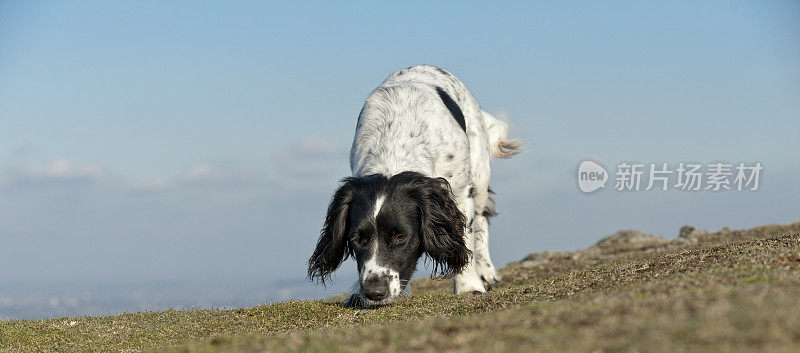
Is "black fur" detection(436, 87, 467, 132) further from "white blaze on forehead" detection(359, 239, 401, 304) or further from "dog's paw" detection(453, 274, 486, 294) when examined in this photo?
"white blaze on forehead" detection(359, 239, 401, 304)

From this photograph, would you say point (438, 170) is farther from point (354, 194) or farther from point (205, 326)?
point (205, 326)

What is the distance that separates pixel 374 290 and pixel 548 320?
3.27 m

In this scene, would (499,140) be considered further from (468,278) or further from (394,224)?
(394,224)

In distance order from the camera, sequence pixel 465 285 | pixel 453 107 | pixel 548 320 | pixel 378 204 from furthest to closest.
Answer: pixel 453 107 → pixel 465 285 → pixel 378 204 → pixel 548 320

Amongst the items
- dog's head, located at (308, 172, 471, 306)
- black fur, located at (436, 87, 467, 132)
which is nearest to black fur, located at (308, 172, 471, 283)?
dog's head, located at (308, 172, 471, 306)

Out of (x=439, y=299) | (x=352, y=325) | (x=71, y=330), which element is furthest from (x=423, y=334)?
(x=71, y=330)

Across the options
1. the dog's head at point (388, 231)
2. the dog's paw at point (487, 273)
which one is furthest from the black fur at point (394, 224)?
the dog's paw at point (487, 273)

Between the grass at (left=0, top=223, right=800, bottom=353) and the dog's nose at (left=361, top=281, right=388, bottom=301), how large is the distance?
1.09 feet

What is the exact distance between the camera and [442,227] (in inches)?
347

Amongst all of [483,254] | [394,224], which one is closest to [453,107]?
[483,254]

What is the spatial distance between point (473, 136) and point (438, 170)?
162 cm

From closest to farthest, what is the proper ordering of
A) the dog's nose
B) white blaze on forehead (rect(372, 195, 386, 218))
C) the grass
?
the grass
the dog's nose
white blaze on forehead (rect(372, 195, 386, 218))

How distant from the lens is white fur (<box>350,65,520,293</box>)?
9250 millimetres

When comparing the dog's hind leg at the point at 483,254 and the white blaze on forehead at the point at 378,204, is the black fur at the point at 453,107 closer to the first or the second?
the dog's hind leg at the point at 483,254
